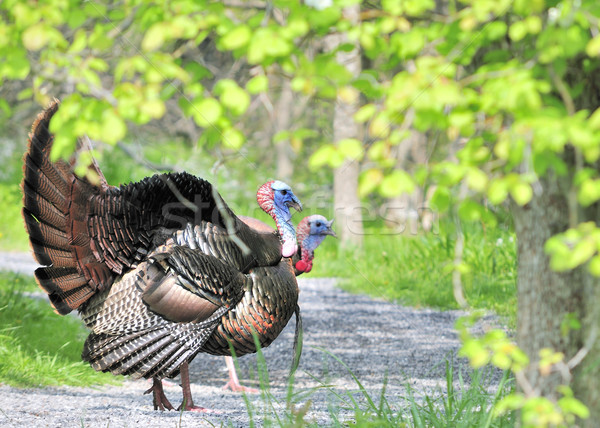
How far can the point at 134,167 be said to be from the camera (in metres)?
12.7

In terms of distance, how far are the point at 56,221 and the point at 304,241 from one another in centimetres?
165

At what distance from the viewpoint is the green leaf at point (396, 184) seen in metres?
1.56

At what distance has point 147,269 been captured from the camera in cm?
388

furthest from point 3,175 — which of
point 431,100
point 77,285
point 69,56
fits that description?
point 431,100

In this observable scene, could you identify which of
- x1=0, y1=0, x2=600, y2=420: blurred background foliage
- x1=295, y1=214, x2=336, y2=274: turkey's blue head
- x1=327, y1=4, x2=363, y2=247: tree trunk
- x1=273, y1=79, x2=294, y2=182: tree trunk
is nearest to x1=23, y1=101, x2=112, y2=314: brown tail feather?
x1=0, y1=0, x2=600, y2=420: blurred background foliage

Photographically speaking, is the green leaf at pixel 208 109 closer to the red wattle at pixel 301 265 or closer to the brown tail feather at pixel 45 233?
the brown tail feather at pixel 45 233

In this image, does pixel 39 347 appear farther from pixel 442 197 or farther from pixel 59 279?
pixel 442 197

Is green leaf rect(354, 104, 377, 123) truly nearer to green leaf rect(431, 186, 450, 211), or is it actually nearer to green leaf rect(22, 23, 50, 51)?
green leaf rect(431, 186, 450, 211)

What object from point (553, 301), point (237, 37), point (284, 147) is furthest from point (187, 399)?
point (284, 147)

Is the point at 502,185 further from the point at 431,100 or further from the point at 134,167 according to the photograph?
the point at 134,167

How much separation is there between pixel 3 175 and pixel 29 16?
12966 mm

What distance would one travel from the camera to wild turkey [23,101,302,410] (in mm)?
3752

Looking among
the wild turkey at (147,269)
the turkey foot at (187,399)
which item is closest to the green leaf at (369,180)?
the wild turkey at (147,269)

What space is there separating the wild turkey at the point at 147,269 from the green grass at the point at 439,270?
182cm
